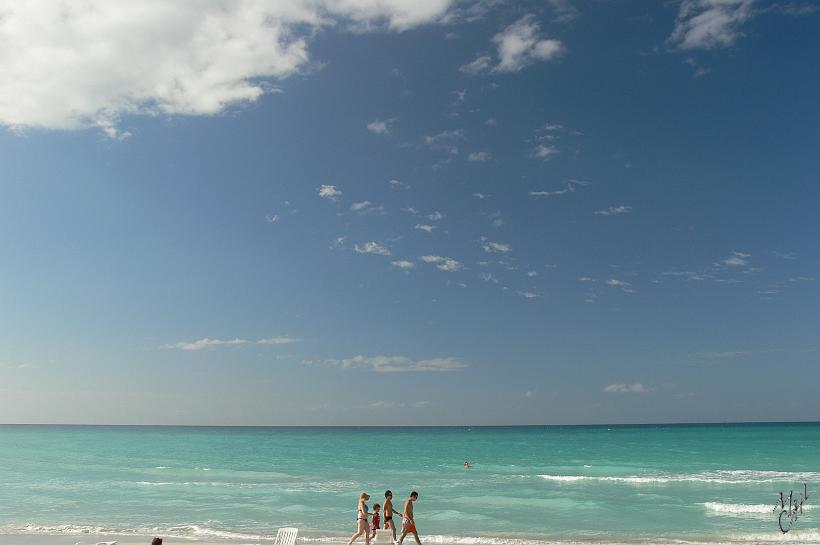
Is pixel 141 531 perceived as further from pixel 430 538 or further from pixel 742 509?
pixel 742 509

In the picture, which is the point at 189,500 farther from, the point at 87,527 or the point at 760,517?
the point at 760,517

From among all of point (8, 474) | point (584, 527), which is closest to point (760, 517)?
point (584, 527)

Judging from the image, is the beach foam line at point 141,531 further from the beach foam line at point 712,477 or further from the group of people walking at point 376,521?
the beach foam line at point 712,477

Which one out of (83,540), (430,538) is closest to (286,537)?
(430,538)

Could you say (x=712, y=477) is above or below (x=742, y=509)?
below

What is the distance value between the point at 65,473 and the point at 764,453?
2307 inches

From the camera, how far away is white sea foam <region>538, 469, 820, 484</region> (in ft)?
113

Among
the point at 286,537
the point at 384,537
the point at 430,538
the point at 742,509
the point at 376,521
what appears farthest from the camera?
the point at 742,509

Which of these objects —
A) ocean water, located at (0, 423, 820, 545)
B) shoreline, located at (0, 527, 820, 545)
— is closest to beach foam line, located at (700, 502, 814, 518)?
ocean water, located at (0, 423, 820, 545)

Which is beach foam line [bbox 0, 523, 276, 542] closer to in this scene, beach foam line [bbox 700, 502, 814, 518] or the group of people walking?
the group of people walking

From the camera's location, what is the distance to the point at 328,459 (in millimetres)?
55719

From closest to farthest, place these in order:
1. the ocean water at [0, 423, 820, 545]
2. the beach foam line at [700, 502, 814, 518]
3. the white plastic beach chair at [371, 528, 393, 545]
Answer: the white plastic beach chair at [371, 528, 393, 545], the ocean water at [0, 423, 820, 545], the beach foam line at [700, 502, 814, 518]

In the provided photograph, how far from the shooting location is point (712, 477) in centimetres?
3628

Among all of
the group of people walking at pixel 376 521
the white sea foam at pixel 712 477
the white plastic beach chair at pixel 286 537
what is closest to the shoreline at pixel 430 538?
the group of people walking at pixel 376 521
